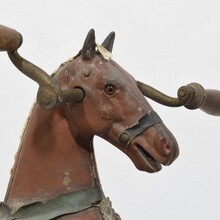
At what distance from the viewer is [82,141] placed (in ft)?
3.95

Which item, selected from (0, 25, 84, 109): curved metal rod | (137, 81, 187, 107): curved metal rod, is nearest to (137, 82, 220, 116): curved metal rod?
(137, 81, 187, 107): curved metal rod

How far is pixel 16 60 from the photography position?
3.66 ft

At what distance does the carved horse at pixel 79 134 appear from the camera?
1.12m

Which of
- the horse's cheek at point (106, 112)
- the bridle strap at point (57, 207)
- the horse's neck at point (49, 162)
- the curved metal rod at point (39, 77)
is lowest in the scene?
the bridle strap at point (57, 207)

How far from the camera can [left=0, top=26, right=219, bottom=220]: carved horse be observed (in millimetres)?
1123

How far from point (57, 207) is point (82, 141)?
15cm

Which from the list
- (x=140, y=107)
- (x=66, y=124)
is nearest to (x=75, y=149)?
(x=66, y=124)

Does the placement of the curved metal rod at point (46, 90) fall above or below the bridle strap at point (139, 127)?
above

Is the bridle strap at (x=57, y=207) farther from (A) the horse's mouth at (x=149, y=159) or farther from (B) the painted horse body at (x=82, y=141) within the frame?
(A) the horse's mouth at (x=149, y=159)

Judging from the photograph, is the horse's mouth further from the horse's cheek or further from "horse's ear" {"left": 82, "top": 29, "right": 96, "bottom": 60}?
"horse's ear" {"left": 82, "top": 29, "right": 96, "bottom": 60}

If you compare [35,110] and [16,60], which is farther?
[35,110]

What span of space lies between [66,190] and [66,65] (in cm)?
27

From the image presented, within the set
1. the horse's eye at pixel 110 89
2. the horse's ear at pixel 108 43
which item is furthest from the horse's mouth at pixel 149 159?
the horse's ear at pixel 108 43

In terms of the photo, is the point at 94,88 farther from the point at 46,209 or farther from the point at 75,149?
the point at 46,209
